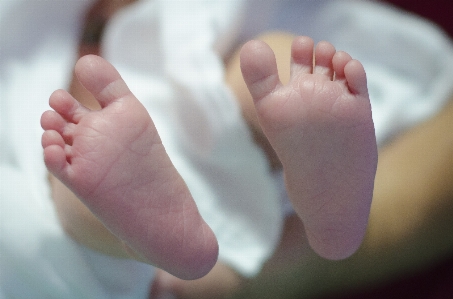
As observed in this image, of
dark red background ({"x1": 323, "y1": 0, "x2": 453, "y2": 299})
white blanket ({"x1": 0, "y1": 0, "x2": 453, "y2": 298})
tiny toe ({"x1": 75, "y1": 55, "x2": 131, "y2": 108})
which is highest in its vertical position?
tiny toe ({"x1": 75, "y1": 55, "x2": 131, "y2": 108})

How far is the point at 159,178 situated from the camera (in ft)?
1.01

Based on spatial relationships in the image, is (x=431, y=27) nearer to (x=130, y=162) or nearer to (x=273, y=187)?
(x=273, y=187)

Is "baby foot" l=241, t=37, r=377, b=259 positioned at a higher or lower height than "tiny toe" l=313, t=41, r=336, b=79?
lower

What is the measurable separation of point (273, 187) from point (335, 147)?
0.36ft

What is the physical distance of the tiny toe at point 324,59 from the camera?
32 cm

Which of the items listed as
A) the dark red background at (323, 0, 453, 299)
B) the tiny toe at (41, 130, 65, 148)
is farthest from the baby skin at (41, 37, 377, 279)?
the dark red background at (323, 0, 453, 299)

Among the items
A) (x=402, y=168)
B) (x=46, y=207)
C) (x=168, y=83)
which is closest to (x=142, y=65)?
Answer: (x=168, y=83)

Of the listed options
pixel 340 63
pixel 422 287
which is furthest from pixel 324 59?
pixel 422 287

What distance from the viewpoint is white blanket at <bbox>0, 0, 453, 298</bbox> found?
0.38 m

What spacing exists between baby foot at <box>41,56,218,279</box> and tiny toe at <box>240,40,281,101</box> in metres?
0.07

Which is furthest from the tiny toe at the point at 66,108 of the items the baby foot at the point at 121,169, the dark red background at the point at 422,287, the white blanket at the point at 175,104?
the dark red background at the point at 422,287

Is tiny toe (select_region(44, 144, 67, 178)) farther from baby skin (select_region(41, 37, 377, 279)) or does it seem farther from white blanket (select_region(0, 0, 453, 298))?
white blanket (select_region(0, 0, 453, 298))

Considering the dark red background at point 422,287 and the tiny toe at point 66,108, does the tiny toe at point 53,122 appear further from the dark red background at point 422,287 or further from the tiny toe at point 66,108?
the dark red background at point 422,287

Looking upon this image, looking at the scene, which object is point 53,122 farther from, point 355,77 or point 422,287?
point 422,287
